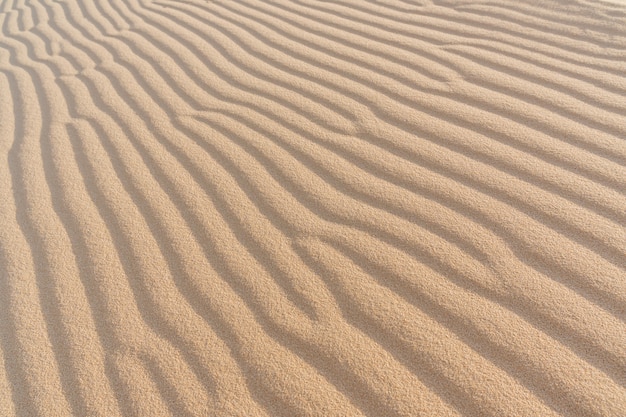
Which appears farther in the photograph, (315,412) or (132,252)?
(132,252)

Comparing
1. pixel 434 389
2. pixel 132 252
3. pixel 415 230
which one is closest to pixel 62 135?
pixel 132 252

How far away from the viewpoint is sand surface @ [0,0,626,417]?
132cm

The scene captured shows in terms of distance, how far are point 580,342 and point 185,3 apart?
3910 mm

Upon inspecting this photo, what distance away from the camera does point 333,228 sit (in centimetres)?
176

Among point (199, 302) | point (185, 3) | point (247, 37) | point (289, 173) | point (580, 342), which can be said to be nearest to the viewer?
point (580, 342)

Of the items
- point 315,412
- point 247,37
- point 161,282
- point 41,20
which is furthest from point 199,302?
point 41,20

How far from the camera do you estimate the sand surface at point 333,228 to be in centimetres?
132

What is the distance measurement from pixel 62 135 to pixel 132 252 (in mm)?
1100

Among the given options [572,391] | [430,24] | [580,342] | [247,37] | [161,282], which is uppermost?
[430,24]

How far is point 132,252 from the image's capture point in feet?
5.82

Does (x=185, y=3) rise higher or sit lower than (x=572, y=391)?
higher

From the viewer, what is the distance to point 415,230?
66.7 inches

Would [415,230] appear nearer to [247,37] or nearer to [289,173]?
[289,173]

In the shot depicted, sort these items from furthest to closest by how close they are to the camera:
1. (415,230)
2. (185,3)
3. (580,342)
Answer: (185,3) → (415,230) → (580,342)
